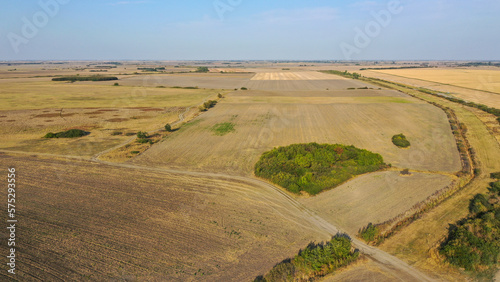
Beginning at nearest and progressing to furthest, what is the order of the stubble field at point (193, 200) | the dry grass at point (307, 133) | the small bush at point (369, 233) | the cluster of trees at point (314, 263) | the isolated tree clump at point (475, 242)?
1. the cluster of trees at point (314, 263)
2. the isolated tree clump at point (475, 242)
3. the stubble field at point (193, 200)
4. the small bush at point (369, 233)
5. the dry grass at point (307, 133)

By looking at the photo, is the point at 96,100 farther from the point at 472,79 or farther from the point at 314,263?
the point at 472,79

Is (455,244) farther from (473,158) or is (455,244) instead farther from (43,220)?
(43,220)

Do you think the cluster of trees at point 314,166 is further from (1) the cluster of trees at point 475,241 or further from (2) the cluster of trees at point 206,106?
(2) the cluster of trees at point 206,106

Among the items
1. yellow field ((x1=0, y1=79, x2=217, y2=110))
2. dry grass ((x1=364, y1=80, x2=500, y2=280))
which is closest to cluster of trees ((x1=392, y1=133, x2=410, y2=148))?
dry grass ((x1=364, y1=80, x2=500, y2=280))

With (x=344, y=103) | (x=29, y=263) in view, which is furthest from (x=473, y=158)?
(x=29, y=263)

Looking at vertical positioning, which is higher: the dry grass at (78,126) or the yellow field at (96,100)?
the yellow field at (96,100)

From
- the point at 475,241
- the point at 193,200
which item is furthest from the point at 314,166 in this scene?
the point at 475,241

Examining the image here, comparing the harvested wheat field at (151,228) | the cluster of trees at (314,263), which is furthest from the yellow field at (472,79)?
the harvested wheat field at (151,228)

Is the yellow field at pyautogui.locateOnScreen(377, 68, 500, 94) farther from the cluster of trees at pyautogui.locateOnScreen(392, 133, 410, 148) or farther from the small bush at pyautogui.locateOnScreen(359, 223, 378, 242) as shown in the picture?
the small bush at pyautogui.locateOnScreen(359, 223, 378, 242)
